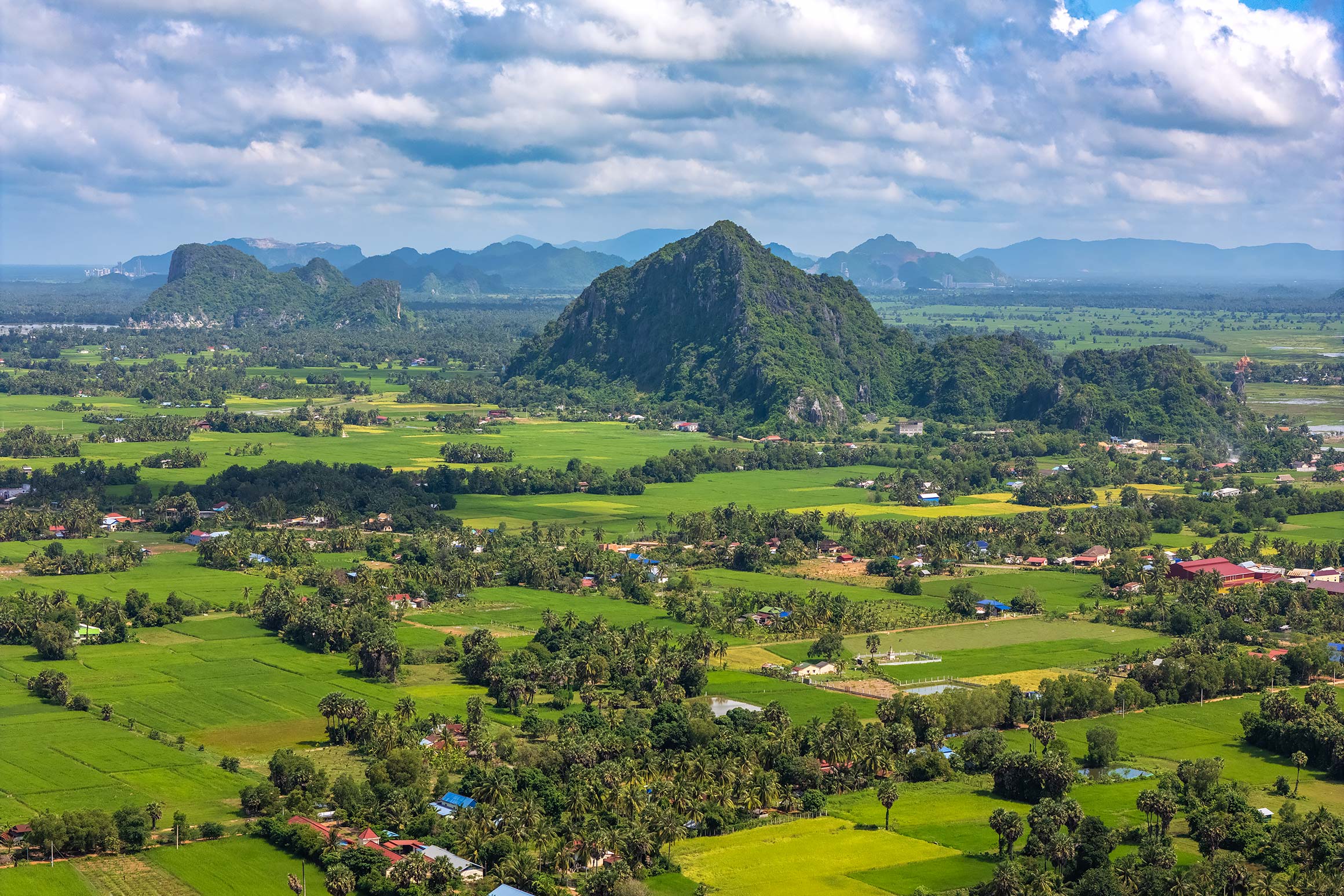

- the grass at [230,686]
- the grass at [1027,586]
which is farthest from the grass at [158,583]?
the grass at [1027,586]

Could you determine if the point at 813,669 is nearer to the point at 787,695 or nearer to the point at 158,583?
the point at 787,695

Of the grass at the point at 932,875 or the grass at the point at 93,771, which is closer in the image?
the grass at the point at 932,875

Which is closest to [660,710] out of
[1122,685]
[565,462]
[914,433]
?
[1122,685]

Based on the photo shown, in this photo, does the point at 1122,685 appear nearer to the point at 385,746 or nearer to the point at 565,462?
the point at 385,746

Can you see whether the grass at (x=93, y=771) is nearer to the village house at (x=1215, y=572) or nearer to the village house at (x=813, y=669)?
the village house at (x=813, y=669)

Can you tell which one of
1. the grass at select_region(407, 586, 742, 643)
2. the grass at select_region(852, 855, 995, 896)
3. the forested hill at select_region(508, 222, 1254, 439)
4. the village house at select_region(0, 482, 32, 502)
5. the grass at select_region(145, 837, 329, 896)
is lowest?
the grass at select_region(852, 855, 995, 896)

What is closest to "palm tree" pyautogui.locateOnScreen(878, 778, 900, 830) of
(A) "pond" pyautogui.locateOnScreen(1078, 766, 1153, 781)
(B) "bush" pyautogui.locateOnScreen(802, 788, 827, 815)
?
(B) "bush" pyautogui.locateOnScreen(802, 788, 827, 815)

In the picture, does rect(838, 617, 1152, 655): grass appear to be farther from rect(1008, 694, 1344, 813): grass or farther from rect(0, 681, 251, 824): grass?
rect(0, 681, 251, 824): grass
